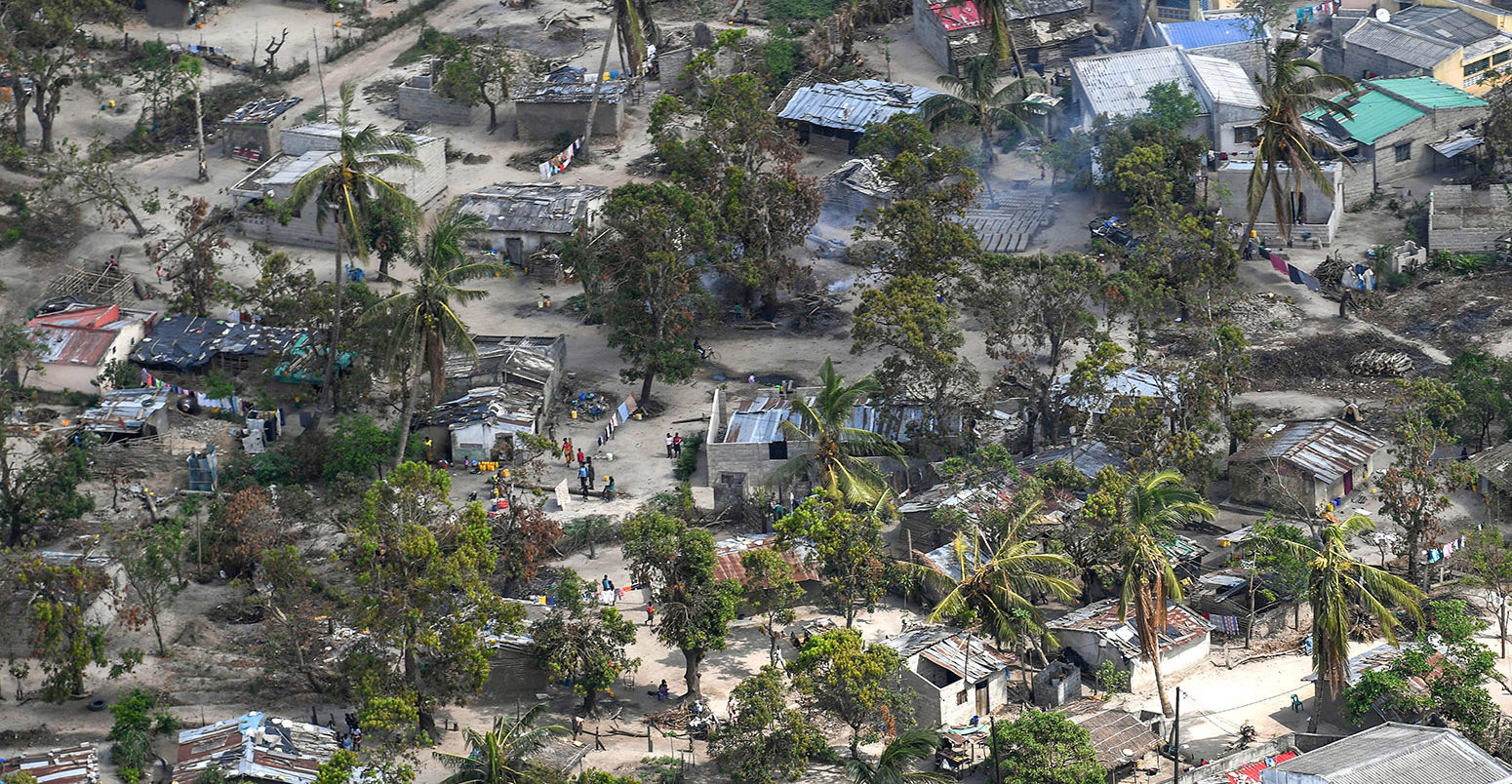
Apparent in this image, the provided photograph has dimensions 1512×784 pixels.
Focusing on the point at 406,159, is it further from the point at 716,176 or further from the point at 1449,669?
the point at 1449,669

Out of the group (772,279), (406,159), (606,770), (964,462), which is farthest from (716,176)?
(606,770)

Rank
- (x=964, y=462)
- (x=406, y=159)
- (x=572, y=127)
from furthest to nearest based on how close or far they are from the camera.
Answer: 1. (x=572, y=127)
2. (x=406, y=159)
3. (x=964, y=462)

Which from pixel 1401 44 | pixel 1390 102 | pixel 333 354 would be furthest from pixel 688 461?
pixel 1401 44

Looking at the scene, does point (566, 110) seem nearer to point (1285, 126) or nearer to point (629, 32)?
point (629, 32)

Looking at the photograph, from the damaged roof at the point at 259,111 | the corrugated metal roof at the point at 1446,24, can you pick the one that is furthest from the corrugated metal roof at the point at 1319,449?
the damaged roof at the point at 259,111

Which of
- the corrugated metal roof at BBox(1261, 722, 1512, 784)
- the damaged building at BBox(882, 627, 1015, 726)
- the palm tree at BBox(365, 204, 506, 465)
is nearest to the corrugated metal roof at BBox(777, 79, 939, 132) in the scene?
the palm tree at BBox(365, 204, 506, 465)
